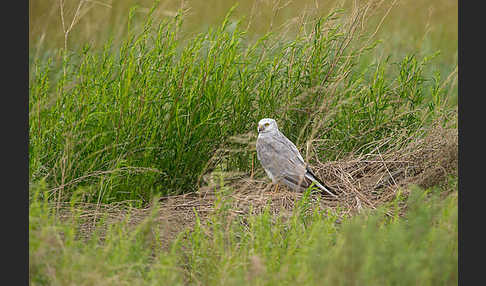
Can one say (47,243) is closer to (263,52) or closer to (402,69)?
(263,52)

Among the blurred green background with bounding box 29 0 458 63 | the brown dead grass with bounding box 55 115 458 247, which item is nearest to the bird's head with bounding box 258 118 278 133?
the brown dead grass with bounding box 55 115 458 247

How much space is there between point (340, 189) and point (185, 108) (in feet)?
5.09

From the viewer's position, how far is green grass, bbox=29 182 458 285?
10.6ft

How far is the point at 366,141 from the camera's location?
6008 mm

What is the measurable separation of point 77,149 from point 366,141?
2.75 meters

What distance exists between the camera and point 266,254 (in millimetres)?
3924

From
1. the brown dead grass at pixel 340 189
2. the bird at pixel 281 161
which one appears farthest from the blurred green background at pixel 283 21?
the bird at pixel 281 161

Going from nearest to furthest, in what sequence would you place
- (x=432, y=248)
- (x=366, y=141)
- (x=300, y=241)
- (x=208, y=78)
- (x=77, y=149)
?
(x=432, y=248) < (x=300, y=241) < (x=77, y=149) < (x=208, y=78) < (x=366, y=141)

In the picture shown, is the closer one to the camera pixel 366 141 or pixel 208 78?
pixel 208 78

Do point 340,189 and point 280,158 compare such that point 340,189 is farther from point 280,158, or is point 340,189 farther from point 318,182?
point 280,158

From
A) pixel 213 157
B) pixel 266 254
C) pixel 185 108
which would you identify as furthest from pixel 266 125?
pixel 266 254

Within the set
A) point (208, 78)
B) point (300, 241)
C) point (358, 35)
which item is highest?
point (358, 35)

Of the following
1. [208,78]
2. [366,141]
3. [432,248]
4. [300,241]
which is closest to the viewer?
[432,248]

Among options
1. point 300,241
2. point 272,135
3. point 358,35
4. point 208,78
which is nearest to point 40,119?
point 208,78
